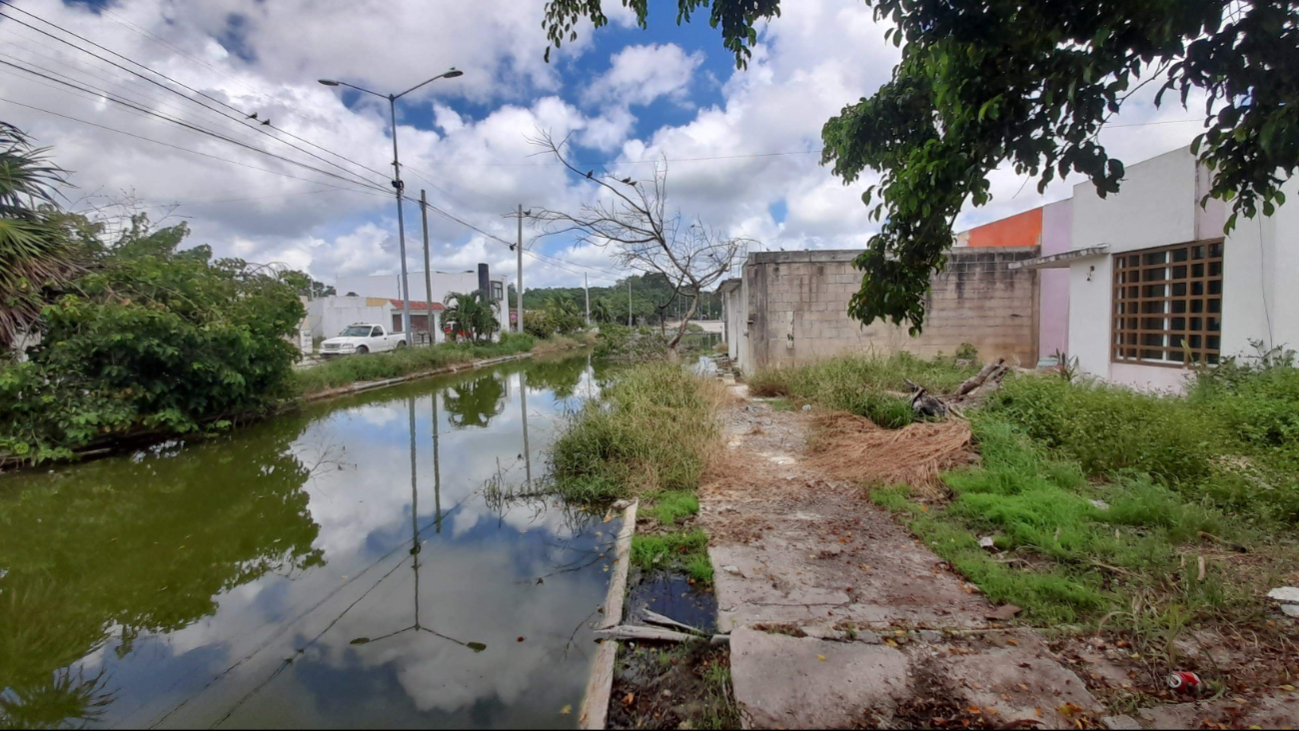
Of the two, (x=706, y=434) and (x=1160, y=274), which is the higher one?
(x=1160, y=274)

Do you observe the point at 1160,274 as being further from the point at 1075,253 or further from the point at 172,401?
the point at 172,401

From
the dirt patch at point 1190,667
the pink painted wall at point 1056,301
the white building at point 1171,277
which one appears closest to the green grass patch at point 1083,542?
the dirt patch at point 1190,667

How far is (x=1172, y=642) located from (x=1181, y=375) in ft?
22.5

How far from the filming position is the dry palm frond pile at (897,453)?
5.41m

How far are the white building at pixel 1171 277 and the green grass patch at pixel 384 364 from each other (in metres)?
14.0

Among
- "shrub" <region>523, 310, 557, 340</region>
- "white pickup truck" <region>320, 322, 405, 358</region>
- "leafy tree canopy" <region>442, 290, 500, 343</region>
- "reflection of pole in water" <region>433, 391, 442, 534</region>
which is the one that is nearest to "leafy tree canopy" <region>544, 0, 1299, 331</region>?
"reflection of pole in water" <region>433, 391, 442, 534</region>

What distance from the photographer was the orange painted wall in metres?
15.0

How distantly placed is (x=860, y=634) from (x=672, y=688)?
0.96 m

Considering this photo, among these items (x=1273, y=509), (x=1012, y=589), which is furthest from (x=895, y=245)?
(x=1273, y=509)

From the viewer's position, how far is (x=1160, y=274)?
8.27 metres

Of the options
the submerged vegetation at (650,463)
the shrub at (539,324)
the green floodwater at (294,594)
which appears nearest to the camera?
the green floodwater at (294,594)

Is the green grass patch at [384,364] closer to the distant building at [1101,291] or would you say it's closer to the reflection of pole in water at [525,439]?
the reflection of pole in water at [525,439]

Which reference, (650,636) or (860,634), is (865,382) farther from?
(650,636)

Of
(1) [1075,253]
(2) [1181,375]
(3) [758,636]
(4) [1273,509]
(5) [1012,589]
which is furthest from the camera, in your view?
(1) [1075,253]
